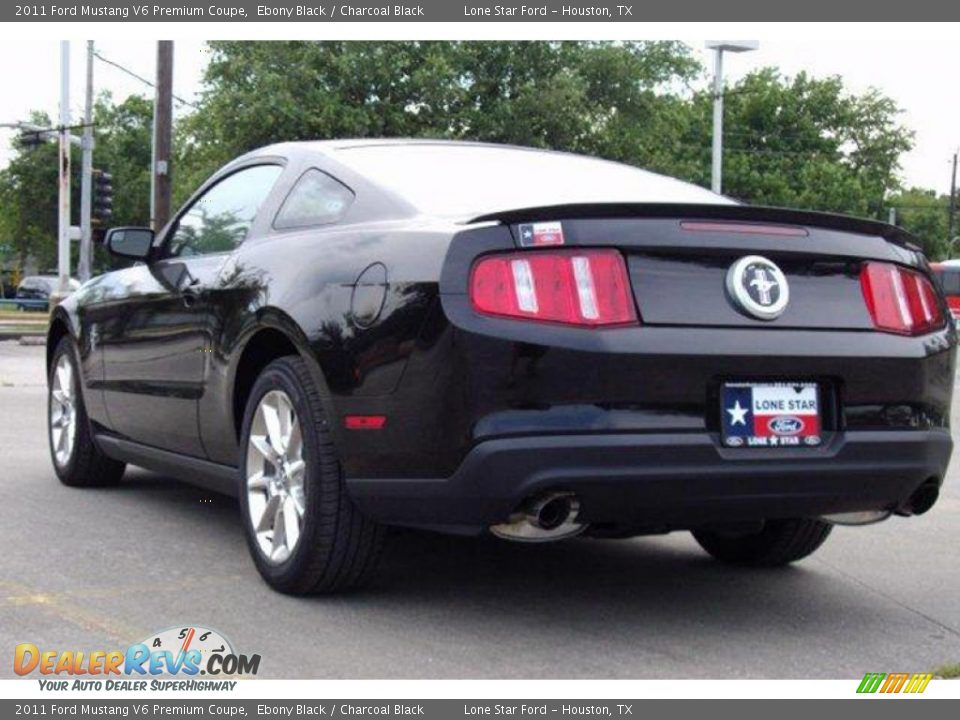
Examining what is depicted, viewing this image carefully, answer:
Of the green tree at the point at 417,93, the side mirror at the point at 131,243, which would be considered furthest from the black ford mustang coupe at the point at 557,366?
the green tree at the point at 417,93

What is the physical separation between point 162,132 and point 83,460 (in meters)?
20.0

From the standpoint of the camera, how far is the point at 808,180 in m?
57.8

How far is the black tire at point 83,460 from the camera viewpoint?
6953 millimetres

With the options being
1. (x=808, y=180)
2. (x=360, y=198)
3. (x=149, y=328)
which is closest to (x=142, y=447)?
(x=149, y=328)

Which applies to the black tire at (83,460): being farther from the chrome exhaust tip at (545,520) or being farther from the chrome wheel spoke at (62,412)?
the chrome exhaust tip at (545,520)

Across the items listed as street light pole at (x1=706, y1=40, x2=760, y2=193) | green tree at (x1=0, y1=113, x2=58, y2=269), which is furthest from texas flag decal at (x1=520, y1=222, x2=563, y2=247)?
green tree at (x1=0, y1=113, x2=58, y2=269)

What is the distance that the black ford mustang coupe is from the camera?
13.3 feet

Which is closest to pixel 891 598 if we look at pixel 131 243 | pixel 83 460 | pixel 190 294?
pixel 190 294

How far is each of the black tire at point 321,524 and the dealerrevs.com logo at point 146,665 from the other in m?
0.46

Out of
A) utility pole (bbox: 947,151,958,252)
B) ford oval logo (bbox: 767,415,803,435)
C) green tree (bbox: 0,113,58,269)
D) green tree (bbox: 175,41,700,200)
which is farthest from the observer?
utility pole (bbox: 947,151,958,252)

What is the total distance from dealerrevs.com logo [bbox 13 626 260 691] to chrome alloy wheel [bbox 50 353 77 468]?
310 cm

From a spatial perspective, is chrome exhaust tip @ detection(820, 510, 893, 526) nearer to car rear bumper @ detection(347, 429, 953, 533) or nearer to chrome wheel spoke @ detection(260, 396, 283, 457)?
car rear bumper @ detection(347, 429, 953, 533)

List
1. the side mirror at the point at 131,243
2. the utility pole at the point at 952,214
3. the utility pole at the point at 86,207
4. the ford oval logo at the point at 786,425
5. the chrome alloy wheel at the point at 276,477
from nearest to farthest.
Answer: the ford oval logo at the point at 786,425 → the chrome alloy wheel at the point at 276,477 → the side mirror at the point at 131,243 → the utility pole at the point at 86,207 → the utility pole at the point at 952,214

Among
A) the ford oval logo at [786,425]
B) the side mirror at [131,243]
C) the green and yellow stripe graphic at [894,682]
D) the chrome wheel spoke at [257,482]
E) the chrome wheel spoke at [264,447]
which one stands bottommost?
the green and yellow stripe graphic at [894,682]
